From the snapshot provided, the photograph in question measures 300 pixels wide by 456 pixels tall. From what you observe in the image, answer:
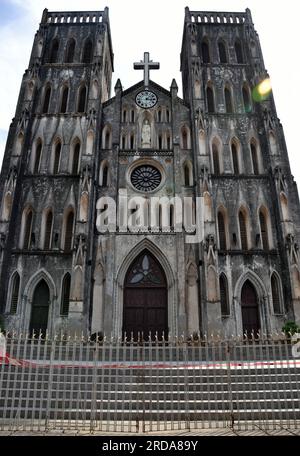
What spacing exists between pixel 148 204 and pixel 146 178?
1843mm

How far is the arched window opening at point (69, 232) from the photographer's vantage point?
20297 mm

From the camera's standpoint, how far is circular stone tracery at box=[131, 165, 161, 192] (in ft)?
71.9

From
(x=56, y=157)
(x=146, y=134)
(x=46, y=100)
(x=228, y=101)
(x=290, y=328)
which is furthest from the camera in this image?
(x=46, y=100)

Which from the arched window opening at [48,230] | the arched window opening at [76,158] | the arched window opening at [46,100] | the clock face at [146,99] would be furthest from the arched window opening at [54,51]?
the arched window opening at [48,230]

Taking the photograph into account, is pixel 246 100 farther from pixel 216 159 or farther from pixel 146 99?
pixel 146 99

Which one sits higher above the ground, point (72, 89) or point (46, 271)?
point (72, 89)

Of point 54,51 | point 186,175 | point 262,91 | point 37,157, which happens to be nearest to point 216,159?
point 186,175

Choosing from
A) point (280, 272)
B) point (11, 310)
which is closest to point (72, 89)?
point (11, 310)

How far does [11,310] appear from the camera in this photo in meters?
18.8

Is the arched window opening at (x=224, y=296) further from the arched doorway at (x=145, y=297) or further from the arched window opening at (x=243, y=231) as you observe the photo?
the arched doorway at (x=145, y=297)

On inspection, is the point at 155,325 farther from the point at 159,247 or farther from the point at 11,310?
the point at 11,310

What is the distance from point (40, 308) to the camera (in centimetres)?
1919

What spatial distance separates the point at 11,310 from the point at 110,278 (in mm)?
5197

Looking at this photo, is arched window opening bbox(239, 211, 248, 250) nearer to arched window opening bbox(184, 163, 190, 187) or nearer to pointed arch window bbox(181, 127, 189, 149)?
arched window opening bbox(184, 163, 190, 187)
